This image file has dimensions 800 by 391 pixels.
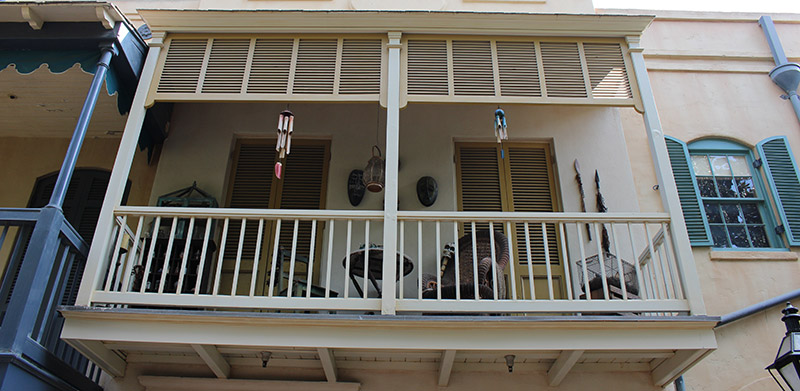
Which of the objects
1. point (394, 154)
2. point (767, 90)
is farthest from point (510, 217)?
point (767, 90)

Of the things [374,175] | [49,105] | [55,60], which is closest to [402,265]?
[374,175]

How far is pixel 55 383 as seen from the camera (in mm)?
4941

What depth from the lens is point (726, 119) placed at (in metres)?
7.69

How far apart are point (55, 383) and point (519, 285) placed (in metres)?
4.59

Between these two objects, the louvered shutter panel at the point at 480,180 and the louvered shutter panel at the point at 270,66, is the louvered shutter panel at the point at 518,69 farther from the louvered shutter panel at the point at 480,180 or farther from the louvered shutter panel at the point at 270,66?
the louvered shutter panel at the point at 270,66

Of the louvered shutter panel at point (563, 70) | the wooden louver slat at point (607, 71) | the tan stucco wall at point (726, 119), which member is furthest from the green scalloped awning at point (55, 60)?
the tan stucco wall at point (726, 119)

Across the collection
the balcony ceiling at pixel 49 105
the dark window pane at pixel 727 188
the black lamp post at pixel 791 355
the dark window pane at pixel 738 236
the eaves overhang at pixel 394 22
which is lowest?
the black lamp post at pixel 791 355

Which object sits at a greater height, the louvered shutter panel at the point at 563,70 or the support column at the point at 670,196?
the louvered shutter panel at the point at 563,70

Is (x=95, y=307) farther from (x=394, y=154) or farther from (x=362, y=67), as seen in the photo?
(x=362, y=67)

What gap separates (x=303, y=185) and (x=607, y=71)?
3717 millimetres

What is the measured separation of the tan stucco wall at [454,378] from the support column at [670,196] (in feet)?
3.71

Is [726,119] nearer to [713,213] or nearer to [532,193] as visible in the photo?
[713,213]

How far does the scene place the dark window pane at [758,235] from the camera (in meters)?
6.95

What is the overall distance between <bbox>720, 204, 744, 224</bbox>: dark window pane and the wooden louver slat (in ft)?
7.34
